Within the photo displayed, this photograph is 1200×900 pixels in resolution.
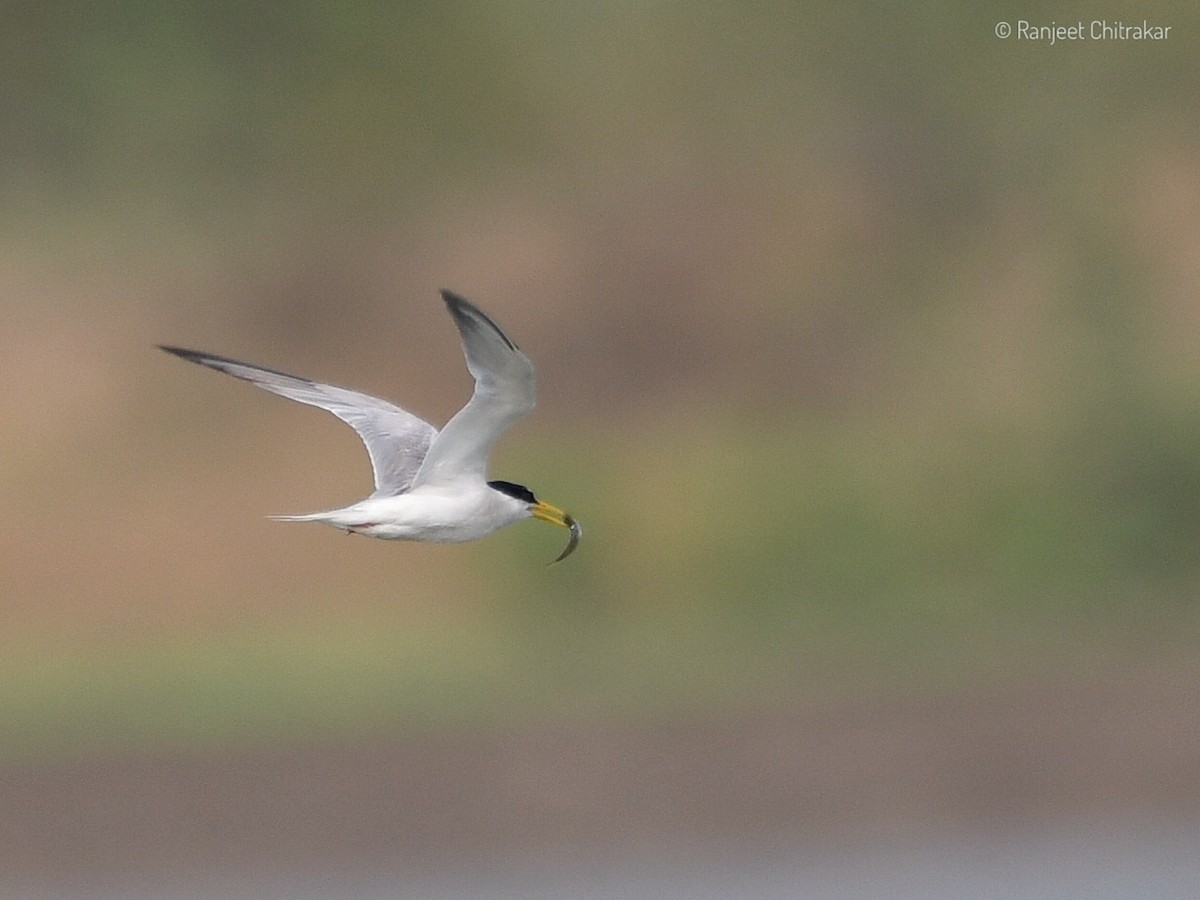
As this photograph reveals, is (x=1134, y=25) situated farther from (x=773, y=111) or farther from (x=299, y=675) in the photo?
(x=299, y=675)

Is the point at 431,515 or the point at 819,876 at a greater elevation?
the point at 819,876

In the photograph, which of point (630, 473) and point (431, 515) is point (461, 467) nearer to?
point (431, 515)

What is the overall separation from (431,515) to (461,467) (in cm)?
22

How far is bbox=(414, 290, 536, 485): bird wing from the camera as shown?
634 centimetres

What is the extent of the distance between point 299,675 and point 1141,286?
6538 millimetres

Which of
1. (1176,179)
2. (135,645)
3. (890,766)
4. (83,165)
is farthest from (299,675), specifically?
(1176,179)

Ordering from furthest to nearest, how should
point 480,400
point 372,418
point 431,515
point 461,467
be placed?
point 372,418
point 461,467
point 431,515
point 480,400

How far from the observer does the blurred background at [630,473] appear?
15219 millimetres

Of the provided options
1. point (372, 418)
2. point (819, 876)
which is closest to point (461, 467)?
point (372, 418)

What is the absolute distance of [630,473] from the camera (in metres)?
15.8

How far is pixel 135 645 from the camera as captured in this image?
1517cm

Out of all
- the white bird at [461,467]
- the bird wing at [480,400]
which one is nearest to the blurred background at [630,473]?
the white bird at [461,467]

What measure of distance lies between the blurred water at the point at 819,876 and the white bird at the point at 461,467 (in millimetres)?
7259

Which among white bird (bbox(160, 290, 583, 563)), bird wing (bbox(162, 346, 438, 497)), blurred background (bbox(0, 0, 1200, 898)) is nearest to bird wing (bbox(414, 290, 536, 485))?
white bird (bbox(160, 290, 583, 563))
